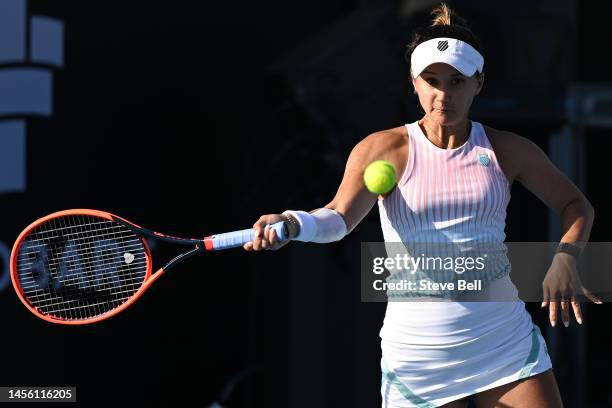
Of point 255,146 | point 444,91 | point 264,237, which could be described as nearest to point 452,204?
point 444,91

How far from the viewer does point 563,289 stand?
12.0 ft

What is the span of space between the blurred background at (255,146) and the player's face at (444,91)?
2.73 m

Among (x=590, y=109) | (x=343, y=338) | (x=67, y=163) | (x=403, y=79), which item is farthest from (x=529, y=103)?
(x=67, y=163)

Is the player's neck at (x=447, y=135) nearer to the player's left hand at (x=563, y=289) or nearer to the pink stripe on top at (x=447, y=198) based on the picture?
the pink stripe on top at (x=447, y=198)

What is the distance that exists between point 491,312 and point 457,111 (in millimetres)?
649

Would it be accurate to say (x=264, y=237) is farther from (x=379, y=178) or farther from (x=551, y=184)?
(x=551, y=184)

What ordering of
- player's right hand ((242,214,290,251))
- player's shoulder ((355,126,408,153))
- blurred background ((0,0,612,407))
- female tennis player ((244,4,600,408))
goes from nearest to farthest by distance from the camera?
1. player's right hand ((242,214,290,251))
2. female tennis player ((244,4,600,408))
3. player's shoulder ((355,126,408,153))
4. blurred background ((0,0,612,407))

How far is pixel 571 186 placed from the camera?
3871 mm

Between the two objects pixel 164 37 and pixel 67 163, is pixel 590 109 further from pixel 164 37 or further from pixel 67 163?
pixel 67 163

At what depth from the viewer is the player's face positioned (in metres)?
3.75

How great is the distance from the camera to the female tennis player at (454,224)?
12.2 ft

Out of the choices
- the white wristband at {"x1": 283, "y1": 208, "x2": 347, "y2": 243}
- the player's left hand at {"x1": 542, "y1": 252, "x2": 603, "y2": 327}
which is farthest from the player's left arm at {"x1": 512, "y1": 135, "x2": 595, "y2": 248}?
the white wristband at {"x1": 283, "y1": 208, "x2": 347, "y2": 243}

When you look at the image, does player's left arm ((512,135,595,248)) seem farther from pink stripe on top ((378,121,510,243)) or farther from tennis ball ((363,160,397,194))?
tennis ball ((363,160,397,194))

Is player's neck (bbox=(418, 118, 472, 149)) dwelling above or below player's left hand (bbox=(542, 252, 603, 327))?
above
